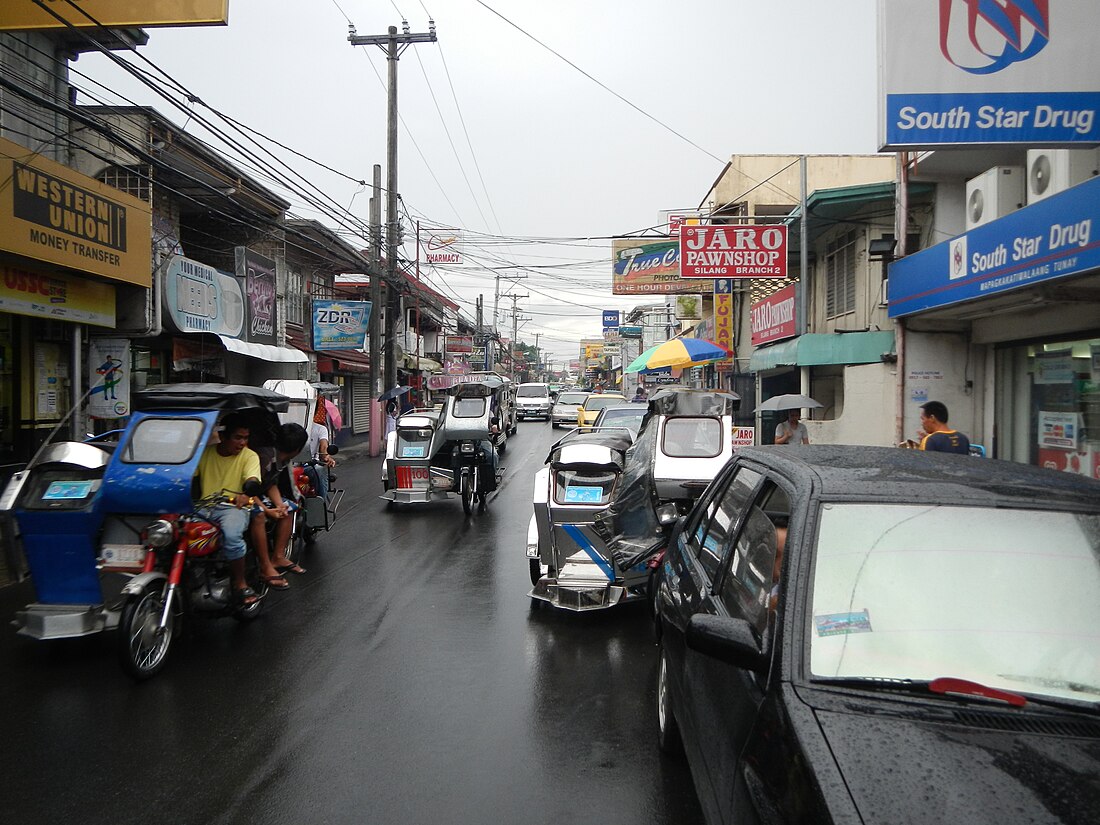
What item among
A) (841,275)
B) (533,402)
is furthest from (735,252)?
(533,402)

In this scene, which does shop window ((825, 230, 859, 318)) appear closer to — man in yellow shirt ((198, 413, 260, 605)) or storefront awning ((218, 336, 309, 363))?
storefront awning ((218, 336, 309, 363))

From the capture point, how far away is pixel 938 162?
1212 centimetres

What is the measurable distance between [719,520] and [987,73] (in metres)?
5.96

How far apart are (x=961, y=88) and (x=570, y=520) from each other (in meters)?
5.45

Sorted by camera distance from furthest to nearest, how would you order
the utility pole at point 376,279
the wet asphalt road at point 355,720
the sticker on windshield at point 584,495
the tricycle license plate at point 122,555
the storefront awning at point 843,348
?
the utility pole at point 376,279 → the storefront awning at point 843,348 → the sticker on windshield at point 584,495 → the tricycle license plate at point 122,555 → the wet asphalt road at point 355,720

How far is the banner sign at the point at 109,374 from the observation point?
1381 cm

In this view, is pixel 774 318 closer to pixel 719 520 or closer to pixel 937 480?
pixel 719 520

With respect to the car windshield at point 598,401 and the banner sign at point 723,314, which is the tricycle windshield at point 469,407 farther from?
the car windshield at point 598,401

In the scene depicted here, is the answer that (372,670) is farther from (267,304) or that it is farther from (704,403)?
(267,304)

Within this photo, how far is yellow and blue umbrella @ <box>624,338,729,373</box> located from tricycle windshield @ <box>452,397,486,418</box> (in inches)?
155

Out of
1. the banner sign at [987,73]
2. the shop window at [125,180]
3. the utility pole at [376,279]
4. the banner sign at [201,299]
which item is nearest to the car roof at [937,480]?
the banner sign at [987,73]

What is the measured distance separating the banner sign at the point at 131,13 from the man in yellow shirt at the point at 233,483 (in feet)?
19.4

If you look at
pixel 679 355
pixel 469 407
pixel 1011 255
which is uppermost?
pixel 1011 255

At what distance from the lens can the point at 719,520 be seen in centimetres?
399
